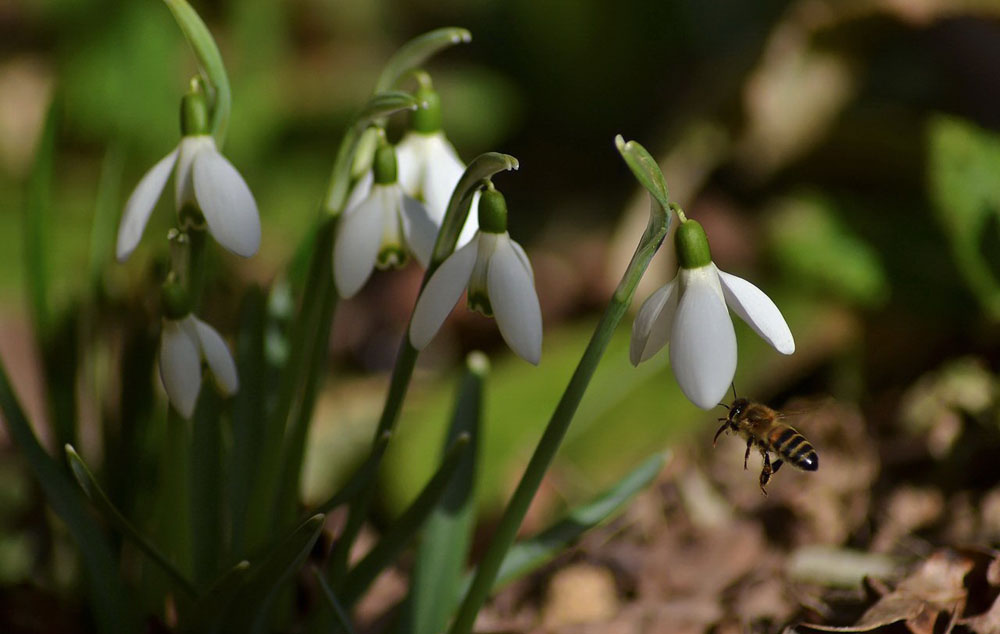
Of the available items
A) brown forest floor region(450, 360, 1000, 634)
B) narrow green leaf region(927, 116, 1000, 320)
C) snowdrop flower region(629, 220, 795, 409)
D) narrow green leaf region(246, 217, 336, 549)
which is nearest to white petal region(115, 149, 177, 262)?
narrow green leaf region(246, 217, 336, 549)

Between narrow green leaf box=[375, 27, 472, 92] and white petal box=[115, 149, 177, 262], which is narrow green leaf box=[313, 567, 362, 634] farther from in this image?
narrow green leaf box=[375, 27, 472, 92]

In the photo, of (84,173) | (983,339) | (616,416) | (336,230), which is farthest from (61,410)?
(84,173)

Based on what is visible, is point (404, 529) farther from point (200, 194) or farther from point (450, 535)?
point (200, 194)

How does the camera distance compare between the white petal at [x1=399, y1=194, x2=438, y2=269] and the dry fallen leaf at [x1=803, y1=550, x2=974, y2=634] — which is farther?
the dry fallen leaf at [x1=803, y1=550, x2=974, y2=634]

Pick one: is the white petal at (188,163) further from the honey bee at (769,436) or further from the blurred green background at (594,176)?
the honey bee at (769,436)

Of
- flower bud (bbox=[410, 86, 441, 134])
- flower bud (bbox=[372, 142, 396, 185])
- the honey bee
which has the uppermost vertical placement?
flower bud (bbox=[410, 86, 441, 134])

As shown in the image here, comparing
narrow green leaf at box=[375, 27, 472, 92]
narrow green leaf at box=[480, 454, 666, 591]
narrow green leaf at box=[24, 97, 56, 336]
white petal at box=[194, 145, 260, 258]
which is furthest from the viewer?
narrow green leaf at box=[24, 97, 56, 336]

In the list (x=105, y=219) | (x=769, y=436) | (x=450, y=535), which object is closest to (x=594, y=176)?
(x=105, y=219)
